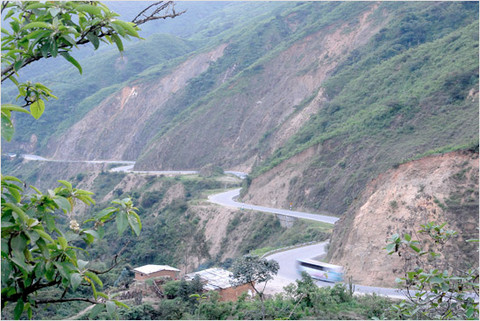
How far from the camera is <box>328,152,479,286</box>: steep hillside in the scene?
21969mm

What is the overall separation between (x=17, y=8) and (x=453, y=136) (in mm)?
31516

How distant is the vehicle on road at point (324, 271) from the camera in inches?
918

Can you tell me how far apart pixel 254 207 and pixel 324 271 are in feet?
57.5

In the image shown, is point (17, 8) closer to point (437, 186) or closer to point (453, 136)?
point (437, 186)

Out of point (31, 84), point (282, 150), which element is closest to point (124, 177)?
point (282, 150)

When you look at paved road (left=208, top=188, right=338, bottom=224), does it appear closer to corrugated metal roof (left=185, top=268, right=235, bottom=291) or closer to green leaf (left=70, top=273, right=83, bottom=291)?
corrugated metal roof (left=185, top=268, right=235, bottom=291)

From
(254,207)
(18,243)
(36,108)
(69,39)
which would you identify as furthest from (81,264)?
(254,207)

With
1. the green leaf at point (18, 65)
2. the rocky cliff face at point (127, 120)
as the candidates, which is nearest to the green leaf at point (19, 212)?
the green leaf at point (18, 65)

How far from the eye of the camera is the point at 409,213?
23453mm

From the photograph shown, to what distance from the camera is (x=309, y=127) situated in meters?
47.9

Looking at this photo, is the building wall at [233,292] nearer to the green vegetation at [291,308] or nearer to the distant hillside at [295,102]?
the green vegetation at [291,308]

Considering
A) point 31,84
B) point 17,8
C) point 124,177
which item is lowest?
point 124,177

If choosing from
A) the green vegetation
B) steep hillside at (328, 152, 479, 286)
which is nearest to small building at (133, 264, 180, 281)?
the green vegetation

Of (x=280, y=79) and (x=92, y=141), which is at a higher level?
(x=280, y=79)
